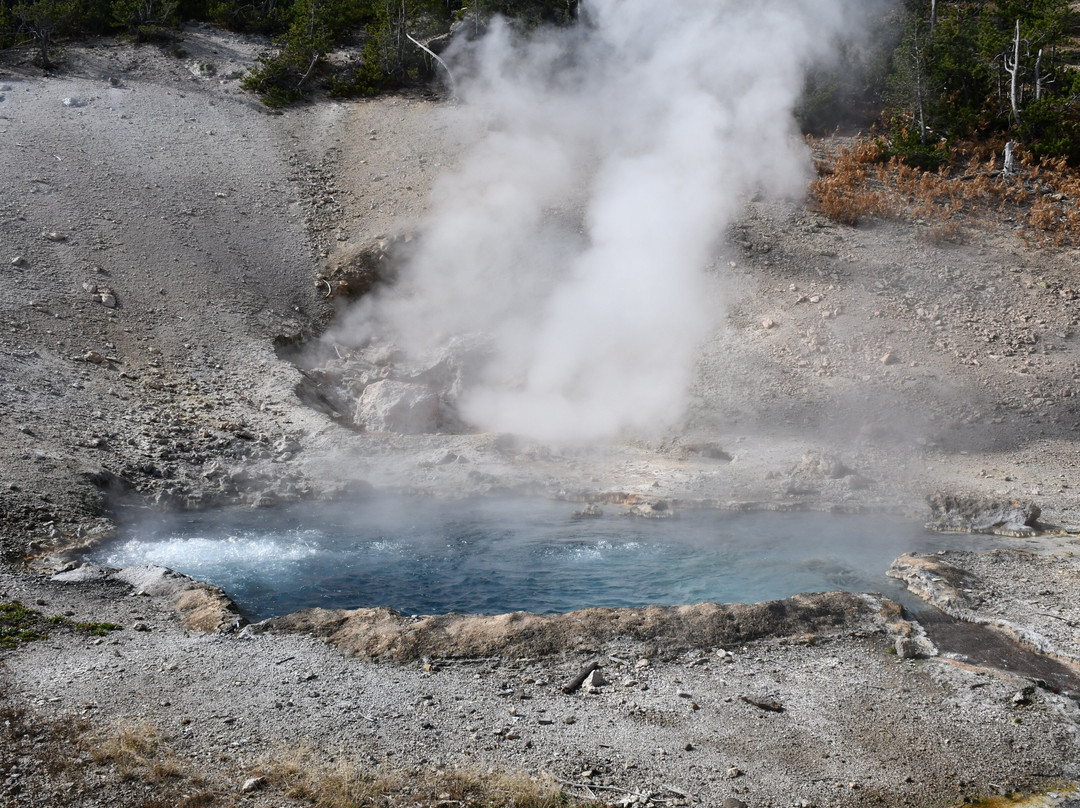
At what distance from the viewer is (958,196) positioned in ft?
46.4

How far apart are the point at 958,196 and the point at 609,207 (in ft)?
19.9

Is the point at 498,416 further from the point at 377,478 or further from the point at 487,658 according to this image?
the point at 487,658

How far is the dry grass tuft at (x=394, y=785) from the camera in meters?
3.51

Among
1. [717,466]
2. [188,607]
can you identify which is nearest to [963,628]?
[717,466]

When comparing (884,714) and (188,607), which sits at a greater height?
(884,714)

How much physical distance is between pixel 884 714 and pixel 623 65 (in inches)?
546

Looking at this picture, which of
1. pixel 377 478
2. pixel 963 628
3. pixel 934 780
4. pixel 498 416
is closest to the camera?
pixel 934 780

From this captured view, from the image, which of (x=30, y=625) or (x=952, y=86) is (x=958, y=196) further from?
(x=30, y=625)

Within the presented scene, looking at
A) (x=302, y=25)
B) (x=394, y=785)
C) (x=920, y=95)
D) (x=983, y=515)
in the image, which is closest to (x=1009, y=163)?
(x=920, y=95)

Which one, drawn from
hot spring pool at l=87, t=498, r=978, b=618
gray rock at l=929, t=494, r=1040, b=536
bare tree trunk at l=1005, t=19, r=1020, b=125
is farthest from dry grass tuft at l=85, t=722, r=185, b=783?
bare tree trunk at l=1005, t=19, r=1020, b=125

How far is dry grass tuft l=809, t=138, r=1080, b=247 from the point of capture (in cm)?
1330

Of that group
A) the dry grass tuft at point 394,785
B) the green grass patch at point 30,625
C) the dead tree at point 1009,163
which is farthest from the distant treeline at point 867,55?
the green grass patch at point 30,625

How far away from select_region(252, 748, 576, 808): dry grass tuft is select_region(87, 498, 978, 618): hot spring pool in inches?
93.8

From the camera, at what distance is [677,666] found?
192 inches
